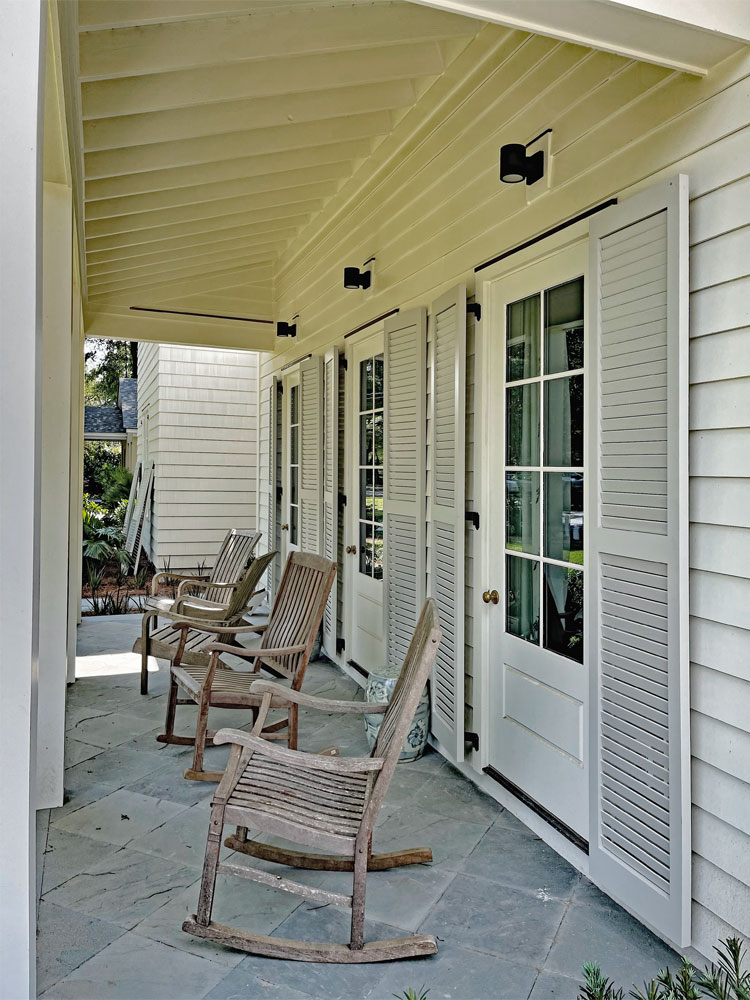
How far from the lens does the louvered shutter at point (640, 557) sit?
2.02m

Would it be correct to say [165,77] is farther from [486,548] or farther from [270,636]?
[270,636]

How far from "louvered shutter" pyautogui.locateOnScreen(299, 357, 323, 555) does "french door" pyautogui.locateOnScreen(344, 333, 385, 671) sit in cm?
50

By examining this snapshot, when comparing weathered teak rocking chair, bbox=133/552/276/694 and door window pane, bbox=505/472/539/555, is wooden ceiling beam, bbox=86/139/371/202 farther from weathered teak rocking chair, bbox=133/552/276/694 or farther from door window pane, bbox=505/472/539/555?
door window pane, bbox=505/472/539/555

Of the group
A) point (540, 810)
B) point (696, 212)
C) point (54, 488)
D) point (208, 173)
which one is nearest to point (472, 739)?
point (540, 810)

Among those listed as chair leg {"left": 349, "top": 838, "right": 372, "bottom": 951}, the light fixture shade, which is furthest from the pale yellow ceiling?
chair leg {"left": 349, "top": 838, "right": 372, "bottom": 951}

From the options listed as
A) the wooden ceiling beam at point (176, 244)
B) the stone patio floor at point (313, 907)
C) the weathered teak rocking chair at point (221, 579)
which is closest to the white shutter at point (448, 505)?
the stone patio floor at point (313, 907)

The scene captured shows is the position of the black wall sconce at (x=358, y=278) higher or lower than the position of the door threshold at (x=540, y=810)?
higher

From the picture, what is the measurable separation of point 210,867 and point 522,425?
1966mm

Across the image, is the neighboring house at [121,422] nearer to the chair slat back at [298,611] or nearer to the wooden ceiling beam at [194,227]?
the wooden ceiling beam at [194,227]

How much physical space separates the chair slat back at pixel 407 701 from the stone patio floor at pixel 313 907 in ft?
1.62

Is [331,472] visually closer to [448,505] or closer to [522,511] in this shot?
[448,505]

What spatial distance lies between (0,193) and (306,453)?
469cm

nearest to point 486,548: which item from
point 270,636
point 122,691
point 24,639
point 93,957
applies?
point 270,636

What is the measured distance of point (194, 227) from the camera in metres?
4.97
